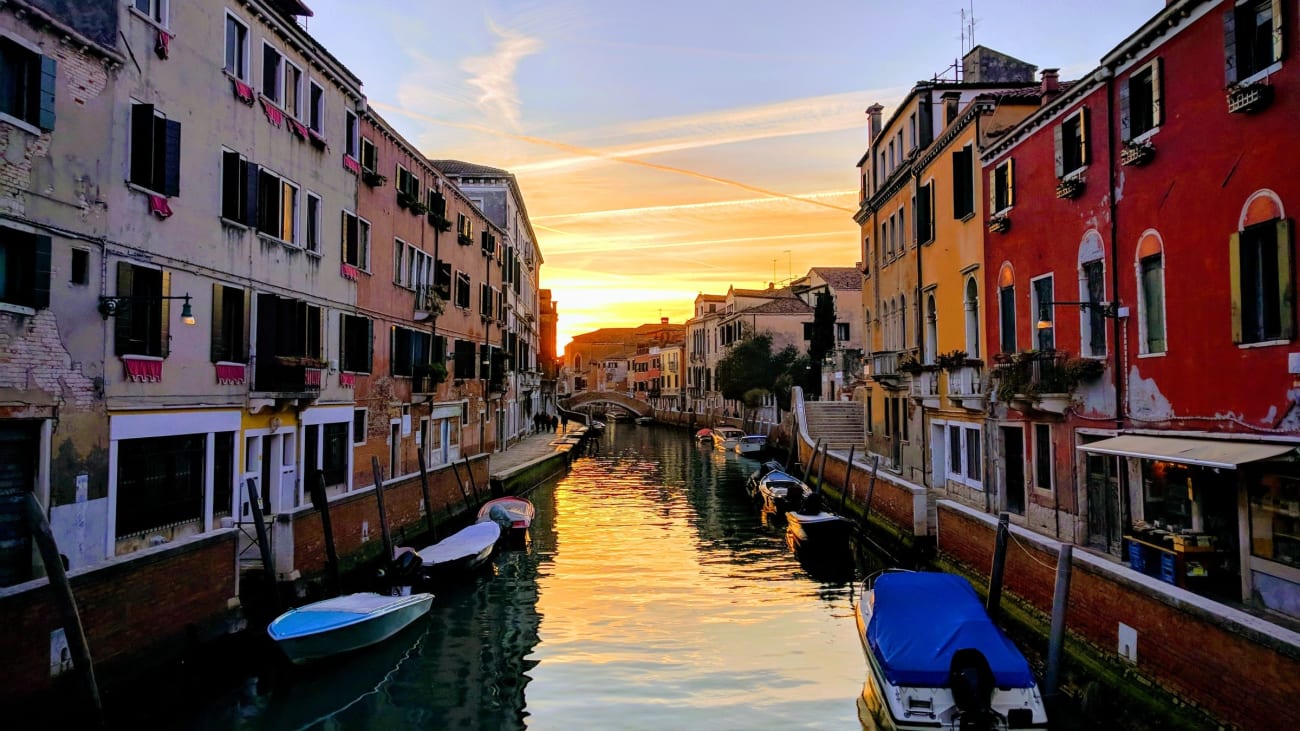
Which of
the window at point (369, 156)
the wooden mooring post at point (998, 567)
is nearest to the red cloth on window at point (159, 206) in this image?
the window at point (369, 156)

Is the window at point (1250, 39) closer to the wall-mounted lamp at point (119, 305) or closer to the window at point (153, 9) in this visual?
the wall-mounted lamp at point (119, 305)

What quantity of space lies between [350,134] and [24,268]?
8.75 metres

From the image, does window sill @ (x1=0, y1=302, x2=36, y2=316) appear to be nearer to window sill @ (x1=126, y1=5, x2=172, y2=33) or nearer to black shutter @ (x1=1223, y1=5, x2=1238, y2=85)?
window sill @ (x1=126, y1=5, x2=172, y2=33)

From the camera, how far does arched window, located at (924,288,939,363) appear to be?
62.9 ft

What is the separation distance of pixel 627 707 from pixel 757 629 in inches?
143

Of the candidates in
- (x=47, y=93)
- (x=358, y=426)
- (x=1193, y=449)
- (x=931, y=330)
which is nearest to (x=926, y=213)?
(x=931, y=330)

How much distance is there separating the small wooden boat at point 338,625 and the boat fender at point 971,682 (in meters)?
6.99

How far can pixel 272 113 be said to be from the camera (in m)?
13.3

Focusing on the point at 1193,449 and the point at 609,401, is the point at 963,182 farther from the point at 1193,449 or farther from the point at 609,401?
the point at 609,401

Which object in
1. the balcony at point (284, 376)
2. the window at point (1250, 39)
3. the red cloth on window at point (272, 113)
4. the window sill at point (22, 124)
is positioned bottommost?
the balcony at point (284, 376)

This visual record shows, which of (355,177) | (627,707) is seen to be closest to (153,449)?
(627,707)

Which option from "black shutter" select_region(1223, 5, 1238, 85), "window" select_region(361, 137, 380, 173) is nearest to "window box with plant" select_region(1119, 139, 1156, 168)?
"black shutter" select_region(1223, 5, 1238, 85)

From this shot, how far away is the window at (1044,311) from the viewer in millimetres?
13219

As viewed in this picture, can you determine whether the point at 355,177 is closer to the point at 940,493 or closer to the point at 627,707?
the point at 627,707
